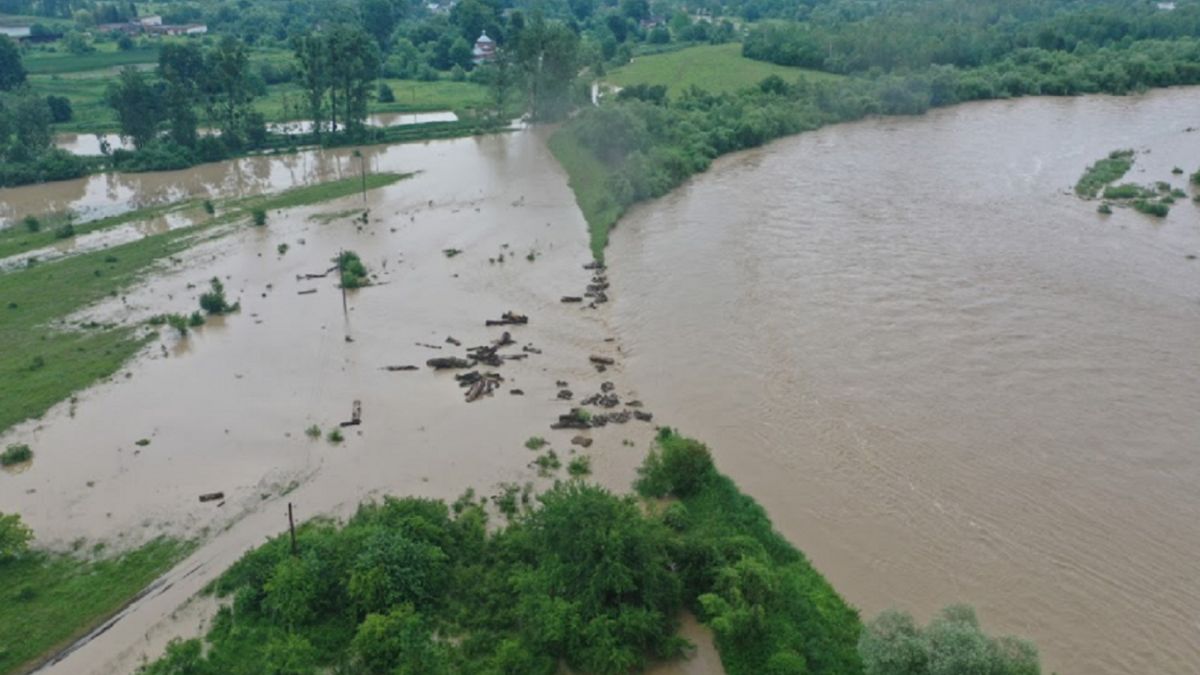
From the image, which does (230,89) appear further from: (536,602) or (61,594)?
(536,602)

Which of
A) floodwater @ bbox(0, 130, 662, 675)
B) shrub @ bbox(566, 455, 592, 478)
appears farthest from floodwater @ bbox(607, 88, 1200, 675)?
floodwater @ bbox(0, 130, 662, 675)

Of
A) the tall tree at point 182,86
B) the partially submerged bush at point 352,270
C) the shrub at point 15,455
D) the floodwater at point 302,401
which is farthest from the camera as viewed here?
the tall tree at point 182,86

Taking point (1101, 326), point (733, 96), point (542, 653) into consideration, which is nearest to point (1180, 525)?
point (1101, 326)

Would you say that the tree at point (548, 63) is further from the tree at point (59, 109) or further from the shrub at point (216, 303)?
the shrub at point (216, 303)

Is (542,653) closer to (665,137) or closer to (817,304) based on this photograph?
(817,304)

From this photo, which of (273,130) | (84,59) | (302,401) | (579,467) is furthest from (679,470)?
(84,59)

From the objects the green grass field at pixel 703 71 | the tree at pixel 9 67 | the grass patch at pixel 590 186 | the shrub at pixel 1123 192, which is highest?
the green grass field at pixel 703 71

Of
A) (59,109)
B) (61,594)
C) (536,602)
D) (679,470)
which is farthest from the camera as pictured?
(59,109)

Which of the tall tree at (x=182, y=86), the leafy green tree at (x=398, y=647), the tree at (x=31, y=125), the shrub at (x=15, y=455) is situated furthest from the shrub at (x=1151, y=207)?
the tree at (x=31, y=125)
